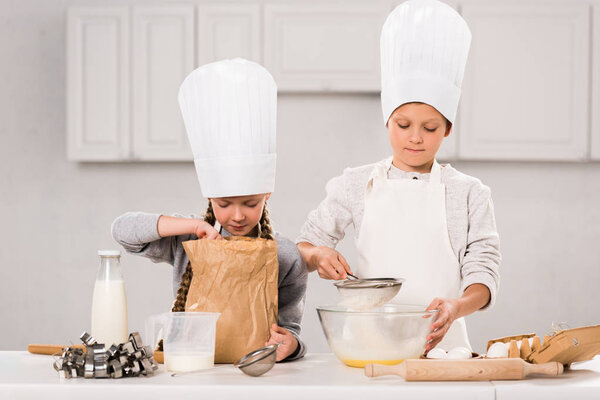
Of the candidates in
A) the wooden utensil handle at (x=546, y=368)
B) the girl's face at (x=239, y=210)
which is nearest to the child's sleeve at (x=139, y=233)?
the girl's face at (x=239, y=210)

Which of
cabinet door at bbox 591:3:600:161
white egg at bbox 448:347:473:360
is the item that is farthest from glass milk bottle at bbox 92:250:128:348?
cabinet door at bbox 591:3:600:161

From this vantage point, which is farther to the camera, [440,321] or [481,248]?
[481,248]

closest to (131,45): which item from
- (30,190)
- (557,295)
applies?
(30,190)

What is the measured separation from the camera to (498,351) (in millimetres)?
1195

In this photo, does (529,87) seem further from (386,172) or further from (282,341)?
(282,341)

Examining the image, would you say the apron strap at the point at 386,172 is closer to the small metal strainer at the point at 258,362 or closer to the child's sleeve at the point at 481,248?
the child's sleeve at the point at 481,248

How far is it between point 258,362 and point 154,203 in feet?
7.81

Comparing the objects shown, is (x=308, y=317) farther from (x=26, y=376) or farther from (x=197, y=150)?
(x=26, y=376)

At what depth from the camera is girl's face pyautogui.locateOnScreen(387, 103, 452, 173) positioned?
155 cm

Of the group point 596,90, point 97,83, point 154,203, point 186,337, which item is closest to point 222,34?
point 97,83

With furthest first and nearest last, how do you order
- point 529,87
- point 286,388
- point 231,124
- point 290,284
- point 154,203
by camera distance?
point 154,203
point 529,87
point 290,284
point 231,124
point 286,388

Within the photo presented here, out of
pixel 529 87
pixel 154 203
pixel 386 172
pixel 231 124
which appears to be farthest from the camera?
pixel 154 203

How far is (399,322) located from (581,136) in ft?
7.79

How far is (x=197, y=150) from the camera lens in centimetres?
142
